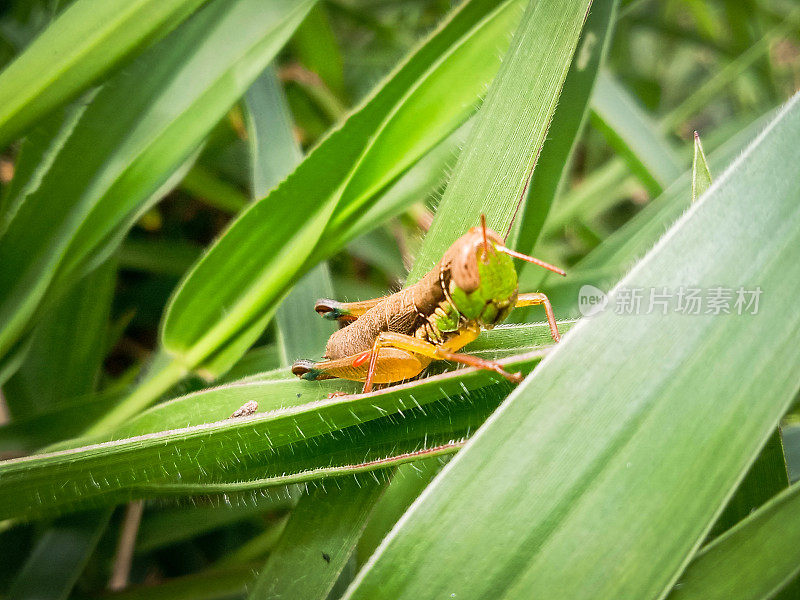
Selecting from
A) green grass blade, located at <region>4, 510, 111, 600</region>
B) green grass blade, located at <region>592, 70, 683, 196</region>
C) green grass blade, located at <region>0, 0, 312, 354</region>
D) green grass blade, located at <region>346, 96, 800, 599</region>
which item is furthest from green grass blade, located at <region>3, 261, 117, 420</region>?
green grass blade, located at <region>592, 70, 683, 196</region>

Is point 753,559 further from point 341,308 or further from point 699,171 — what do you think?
point 341,308

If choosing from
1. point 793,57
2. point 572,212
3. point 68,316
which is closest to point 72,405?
point 68,316

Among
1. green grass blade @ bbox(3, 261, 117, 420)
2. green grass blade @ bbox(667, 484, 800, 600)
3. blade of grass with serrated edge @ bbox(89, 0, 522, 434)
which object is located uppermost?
green grass blade @ bbox(3, 261, 117, 420)

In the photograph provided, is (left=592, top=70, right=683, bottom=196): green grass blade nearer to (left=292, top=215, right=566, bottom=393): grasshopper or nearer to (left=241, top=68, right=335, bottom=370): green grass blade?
(left=292, top=215, right=566, bottom=393): grasshopper

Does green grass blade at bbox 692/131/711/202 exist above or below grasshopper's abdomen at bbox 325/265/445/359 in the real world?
below

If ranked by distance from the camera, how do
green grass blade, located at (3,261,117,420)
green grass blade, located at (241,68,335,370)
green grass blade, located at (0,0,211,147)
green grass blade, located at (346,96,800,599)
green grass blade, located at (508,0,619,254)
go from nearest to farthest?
green grass blade, located at (346,96,800,599) → green grass blade, located at (0,0,211,147) → green grass blade, located at (508,0,619,254) → green grass blade, located at (241,68,335,370) → green grass blade, located at (3,261,117,420)

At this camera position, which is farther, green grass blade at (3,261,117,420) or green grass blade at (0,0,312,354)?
green grass blade at (3,261,117,420)

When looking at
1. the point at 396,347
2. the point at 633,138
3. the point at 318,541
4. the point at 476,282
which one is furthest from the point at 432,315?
the point at 633,138
